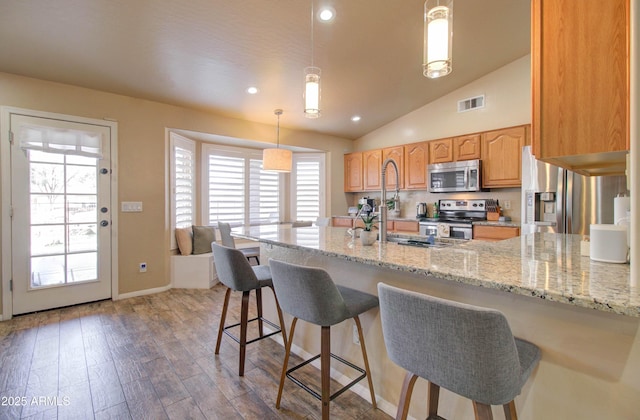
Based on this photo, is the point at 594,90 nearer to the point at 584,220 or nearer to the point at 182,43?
the point at 584,220

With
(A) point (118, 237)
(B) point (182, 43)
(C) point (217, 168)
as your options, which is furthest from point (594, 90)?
(C) point (217, 168)

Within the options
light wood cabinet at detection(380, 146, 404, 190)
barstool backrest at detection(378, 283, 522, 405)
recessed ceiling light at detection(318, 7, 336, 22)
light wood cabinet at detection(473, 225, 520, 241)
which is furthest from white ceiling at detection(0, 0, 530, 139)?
barstool backrest at detection(378, 283, 522, 405)

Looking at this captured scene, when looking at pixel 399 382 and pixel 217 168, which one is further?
pixel 217 168

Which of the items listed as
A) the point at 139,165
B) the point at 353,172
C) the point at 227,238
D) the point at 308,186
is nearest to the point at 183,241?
the point at 139,165

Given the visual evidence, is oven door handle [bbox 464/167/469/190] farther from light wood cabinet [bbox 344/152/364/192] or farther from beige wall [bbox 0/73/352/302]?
beige wall [bbox 0/73/352/302]

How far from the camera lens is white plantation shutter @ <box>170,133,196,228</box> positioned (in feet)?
13.9

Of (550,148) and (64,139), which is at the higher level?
(64,139)

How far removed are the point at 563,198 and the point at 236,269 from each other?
343 centimetres

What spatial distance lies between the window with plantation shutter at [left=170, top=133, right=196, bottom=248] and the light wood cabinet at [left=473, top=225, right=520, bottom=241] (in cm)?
417

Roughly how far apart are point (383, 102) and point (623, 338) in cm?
428

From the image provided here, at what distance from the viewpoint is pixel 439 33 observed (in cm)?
144

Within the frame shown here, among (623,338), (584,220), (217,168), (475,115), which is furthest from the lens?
(217,168)

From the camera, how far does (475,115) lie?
4.40 m

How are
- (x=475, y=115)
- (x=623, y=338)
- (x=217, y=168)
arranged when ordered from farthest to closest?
(x=217, y=168)
(x=475, y=115)
(x=623, y=338)
